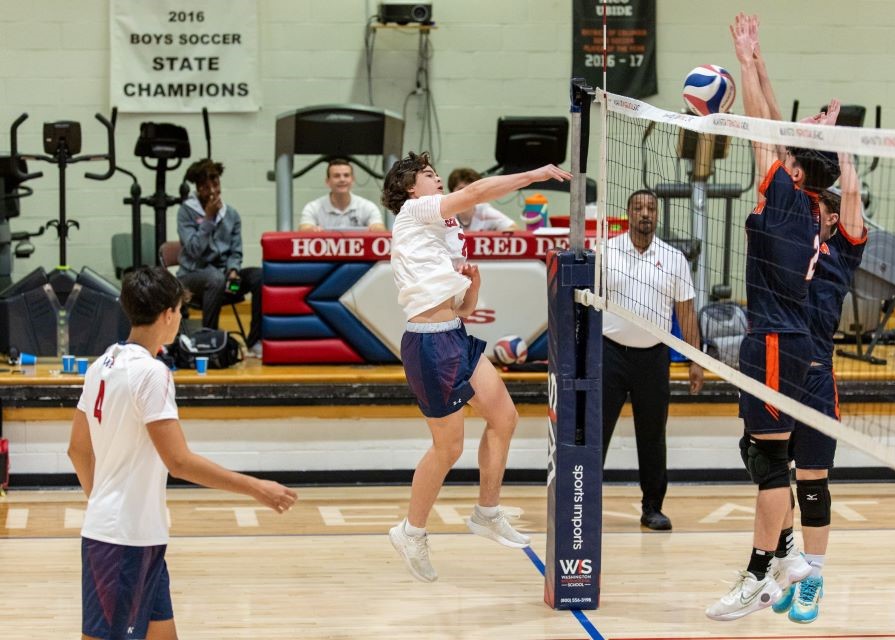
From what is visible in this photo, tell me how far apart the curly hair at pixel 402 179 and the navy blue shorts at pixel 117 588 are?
7.92 feet

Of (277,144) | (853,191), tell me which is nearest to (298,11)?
(277,144)

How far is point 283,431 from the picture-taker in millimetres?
8148

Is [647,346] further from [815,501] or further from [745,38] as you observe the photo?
[745,38]

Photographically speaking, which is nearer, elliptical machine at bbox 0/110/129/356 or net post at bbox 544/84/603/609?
net post at bbox 544/84/603/609

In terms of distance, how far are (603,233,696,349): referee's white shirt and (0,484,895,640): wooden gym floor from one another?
42.1 inches

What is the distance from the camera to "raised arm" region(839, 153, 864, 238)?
477 centimetres

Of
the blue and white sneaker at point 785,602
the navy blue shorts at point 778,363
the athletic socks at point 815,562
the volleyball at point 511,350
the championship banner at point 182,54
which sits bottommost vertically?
the blue and white sneaker at point 785,602

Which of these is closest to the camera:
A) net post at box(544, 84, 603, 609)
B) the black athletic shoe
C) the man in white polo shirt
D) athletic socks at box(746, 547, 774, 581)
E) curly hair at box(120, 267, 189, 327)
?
curly hair at box(120, 267, 189, 327)

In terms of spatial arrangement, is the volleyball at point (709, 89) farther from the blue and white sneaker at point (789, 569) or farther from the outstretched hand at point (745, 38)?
the blue and white sneaker at point (789, 569)

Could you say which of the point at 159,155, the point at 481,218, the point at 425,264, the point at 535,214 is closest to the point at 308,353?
the point at 481,218

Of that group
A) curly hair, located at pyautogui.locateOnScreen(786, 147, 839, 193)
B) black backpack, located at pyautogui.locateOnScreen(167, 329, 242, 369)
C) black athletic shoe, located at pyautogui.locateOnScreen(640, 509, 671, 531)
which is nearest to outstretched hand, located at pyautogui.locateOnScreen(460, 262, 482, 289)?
curly hair, located at pyautogui.locateOnScreen(786, 147, 839, 193)

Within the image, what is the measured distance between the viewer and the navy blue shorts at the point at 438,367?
578cm

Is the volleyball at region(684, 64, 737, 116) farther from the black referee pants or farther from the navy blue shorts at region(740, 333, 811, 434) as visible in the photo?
the black referee pants

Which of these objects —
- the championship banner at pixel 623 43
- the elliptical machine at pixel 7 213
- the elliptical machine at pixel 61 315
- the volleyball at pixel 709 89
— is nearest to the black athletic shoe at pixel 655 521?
the volleyball at pixel 709 89
